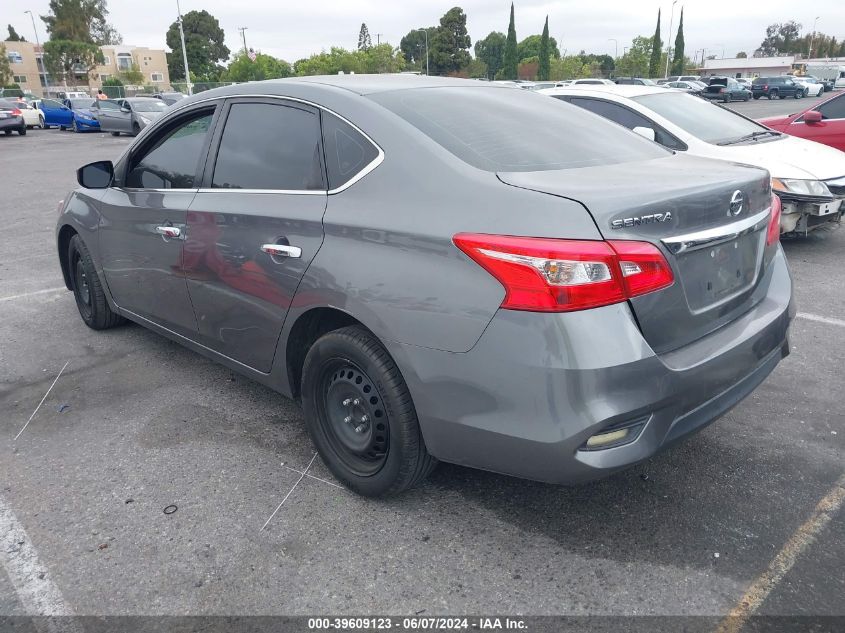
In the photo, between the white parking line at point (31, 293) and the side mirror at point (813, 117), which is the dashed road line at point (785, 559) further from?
the side mirror at point (813, 117)

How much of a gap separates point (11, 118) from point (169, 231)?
2854 cm

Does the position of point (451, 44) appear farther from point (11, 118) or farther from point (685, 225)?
point (685, 225)

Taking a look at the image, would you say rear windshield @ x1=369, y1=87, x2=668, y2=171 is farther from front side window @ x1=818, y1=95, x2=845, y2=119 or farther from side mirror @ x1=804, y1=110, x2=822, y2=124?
front side window @ x1=818, y1=95, x2=845, y2=119

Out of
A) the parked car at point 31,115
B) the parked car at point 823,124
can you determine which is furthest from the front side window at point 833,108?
the parked car at point 31,115

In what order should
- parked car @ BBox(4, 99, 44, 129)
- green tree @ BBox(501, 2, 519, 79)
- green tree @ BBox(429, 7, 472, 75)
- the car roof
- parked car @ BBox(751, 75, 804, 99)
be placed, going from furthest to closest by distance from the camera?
green tree @ BBox(429, 7, 472, 75) < green tree @ BBox(501, 2, 519, 79) < parked car @ BBox(751, 75, 804, 99) < parked car @ BBox(4, 99, 44, 129) < the car roof

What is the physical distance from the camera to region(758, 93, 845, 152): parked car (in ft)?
28.9

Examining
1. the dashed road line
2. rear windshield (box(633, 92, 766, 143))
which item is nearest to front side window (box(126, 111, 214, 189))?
the dashed road line

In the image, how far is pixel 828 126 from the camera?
8.93 m

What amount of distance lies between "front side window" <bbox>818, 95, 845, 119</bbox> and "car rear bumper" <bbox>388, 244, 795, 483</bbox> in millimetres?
8239

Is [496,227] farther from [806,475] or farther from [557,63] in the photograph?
[557,63]

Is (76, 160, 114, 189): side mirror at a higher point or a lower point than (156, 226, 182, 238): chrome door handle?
higher

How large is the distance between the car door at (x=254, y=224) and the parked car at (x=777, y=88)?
5222 centimetres

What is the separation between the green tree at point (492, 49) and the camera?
12016 centimetres

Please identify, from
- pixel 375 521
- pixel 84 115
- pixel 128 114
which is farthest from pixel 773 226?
pixel 84 115
